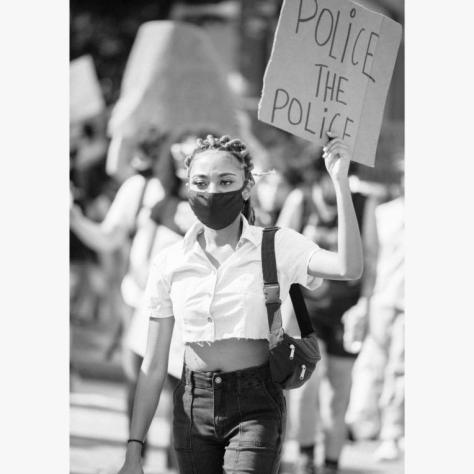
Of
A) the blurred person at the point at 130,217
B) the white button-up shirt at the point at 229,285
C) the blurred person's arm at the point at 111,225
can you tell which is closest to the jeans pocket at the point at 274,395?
the white button-up shirt at the point at 229,285

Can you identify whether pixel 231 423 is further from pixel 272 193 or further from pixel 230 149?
pixel 272 193

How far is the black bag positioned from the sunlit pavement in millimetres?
2785

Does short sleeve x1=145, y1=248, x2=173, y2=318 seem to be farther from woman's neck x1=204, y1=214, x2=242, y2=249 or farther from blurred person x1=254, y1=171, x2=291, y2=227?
blurred person x1=254, y1=171, x2=291, y2=227

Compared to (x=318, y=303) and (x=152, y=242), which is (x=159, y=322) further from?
(x=318, y=303)

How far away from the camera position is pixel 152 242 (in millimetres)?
7191

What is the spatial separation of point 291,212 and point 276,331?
3608mm

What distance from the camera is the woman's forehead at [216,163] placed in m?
4.62

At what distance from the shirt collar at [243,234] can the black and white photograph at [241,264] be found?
0.01 m

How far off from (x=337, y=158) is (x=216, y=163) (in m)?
0.45

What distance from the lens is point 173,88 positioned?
9.73 meters

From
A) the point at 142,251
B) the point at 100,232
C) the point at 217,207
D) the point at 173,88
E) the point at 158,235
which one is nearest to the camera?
the point at 217,207

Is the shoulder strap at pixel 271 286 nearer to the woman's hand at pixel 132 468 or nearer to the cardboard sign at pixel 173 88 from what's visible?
the woman's hand at pixel 132 468

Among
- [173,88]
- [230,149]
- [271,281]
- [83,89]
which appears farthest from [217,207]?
[83,89]
